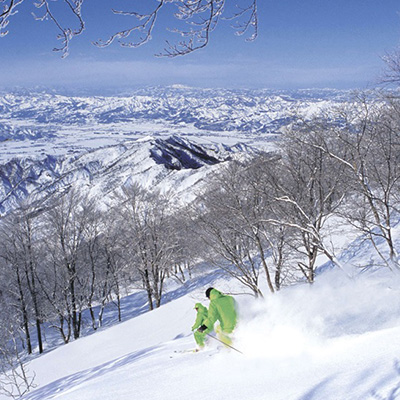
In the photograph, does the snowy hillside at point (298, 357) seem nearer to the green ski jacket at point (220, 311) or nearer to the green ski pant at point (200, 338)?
the green ski pant at point (200, 338)

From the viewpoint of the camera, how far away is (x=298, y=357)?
4012mm

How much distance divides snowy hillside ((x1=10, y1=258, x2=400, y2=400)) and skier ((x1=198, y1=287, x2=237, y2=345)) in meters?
0.25

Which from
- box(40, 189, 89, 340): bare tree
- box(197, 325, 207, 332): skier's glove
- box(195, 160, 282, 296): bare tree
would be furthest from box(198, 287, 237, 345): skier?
box(40, 189, 89, 340): bare tree

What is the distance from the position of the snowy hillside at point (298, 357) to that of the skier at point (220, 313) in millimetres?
251

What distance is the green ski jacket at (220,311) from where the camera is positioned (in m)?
5.71

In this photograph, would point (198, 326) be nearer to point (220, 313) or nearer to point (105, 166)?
point (220, 313)

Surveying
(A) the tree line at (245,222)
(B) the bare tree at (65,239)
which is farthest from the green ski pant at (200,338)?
(B) the bare tree at (65,239)

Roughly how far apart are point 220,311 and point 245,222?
4866 millimetres

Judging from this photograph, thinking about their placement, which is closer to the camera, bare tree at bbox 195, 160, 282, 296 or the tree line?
the tree line

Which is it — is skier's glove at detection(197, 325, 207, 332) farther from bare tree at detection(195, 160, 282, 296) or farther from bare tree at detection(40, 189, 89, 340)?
bare tree at detection(40, 189, 89, 340)

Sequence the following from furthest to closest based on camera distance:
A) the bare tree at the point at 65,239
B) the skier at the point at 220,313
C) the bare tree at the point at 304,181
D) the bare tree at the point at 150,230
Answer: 1. the bare tree at the point at 150,230
2. the bare tree at the point at 65,239
3. the bare tree at the point at 304,181
4. the skier at the point at 220,313

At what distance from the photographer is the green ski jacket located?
18.7ft

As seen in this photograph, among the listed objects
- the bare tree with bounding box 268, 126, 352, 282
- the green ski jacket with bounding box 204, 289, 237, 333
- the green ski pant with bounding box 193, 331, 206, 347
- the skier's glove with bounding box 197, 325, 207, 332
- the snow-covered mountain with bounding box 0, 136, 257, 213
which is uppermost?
the snow-covered mountain with bounding box 0, 136, 257, 213

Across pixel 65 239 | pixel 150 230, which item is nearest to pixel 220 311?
pixel 150 230
